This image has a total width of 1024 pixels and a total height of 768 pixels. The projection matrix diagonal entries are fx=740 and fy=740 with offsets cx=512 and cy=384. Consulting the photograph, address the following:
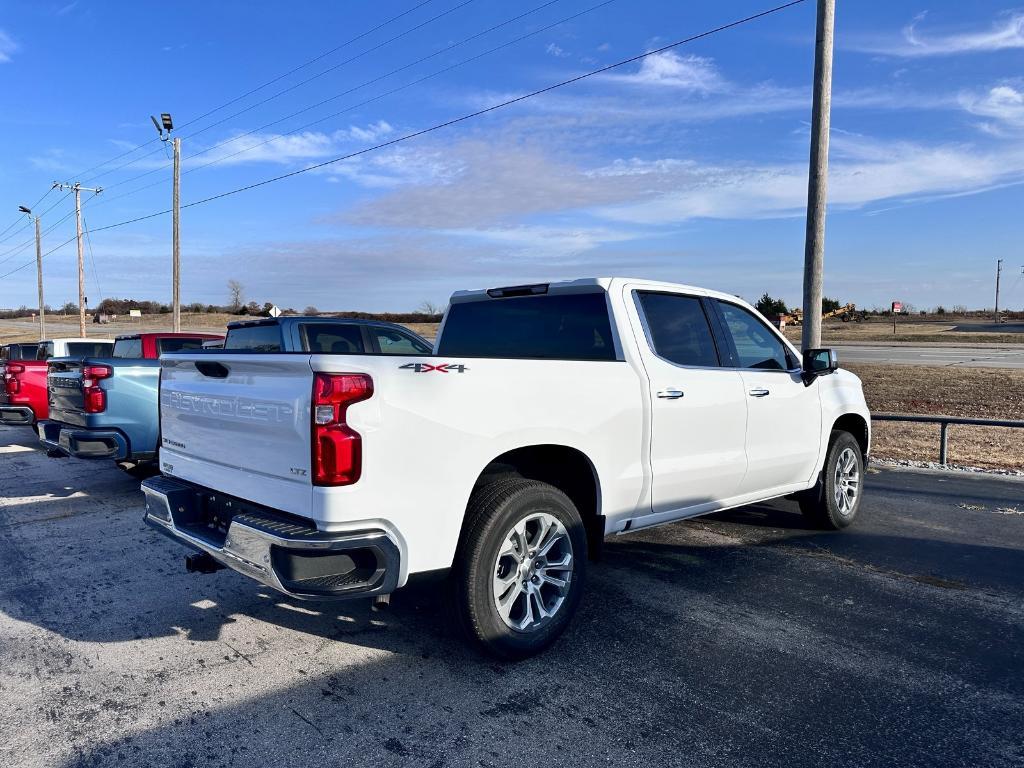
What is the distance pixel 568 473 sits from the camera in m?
4.15

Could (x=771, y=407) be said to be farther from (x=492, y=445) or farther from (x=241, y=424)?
(x=241, y=424)

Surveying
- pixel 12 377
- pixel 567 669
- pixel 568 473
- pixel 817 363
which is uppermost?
pixel 817 363

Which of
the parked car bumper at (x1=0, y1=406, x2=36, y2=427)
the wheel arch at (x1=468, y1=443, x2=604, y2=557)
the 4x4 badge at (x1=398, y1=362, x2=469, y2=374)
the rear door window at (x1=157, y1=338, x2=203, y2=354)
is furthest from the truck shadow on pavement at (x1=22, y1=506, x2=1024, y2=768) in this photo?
the parked car bumper at (x1=0, y1=406, x2=36, y2=427)

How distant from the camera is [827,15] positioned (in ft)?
31.9

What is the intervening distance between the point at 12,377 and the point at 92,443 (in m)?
4.46

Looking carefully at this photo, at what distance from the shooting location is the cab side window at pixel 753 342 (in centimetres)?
528

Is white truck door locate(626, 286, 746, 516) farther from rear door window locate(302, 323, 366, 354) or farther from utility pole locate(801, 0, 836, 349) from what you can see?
utility pole locate(801, 0, 836, 349)

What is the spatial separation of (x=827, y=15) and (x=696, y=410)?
776cm

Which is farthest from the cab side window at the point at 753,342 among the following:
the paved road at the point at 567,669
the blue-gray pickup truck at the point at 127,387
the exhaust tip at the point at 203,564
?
the exhaust tip at the point at 203,564

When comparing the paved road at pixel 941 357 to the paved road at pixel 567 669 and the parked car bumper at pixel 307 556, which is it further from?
the parked car bumper at pixel 307 556

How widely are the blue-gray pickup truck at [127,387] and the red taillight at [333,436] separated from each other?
12.6ft

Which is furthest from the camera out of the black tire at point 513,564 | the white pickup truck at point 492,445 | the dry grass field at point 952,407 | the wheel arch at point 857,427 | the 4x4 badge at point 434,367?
the dry grass field at point 952,407

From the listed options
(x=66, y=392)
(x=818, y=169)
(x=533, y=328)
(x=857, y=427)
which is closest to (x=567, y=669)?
(x=533, y=328)

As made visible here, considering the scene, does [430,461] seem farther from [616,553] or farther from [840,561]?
[840,561]
